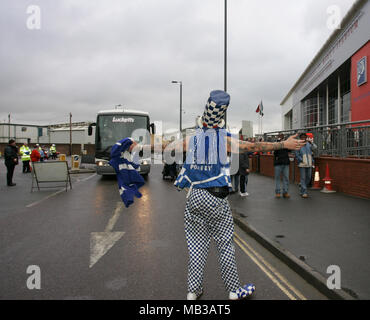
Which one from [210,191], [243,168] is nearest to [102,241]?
[210,191]

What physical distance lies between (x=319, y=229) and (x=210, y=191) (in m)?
3.81

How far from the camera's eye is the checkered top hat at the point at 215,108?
2977 mm

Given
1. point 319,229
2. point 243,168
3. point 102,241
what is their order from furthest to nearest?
point 243,168
point 319,229
point 102,241

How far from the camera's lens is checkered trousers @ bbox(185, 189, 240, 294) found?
9.88 feet

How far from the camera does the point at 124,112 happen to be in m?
16.0

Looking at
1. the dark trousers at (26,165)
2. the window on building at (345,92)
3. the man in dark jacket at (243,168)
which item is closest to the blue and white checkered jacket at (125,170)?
the man in dark jacket at (243,168)

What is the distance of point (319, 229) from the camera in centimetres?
593

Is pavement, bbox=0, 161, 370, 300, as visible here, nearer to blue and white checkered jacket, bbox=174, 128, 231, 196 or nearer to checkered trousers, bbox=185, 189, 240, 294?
checkered trousers, bbox=185, 189, 240, 294

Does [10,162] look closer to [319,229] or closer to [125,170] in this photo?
[125,170]

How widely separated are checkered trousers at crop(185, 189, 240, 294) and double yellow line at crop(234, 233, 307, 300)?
2.86ft

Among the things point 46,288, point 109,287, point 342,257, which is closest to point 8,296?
point 46,288

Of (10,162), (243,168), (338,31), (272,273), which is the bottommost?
(272,273)

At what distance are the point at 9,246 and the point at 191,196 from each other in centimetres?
373

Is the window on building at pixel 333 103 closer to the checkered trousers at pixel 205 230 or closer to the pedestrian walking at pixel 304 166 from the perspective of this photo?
the pedestrian walking at pixel 304 166
